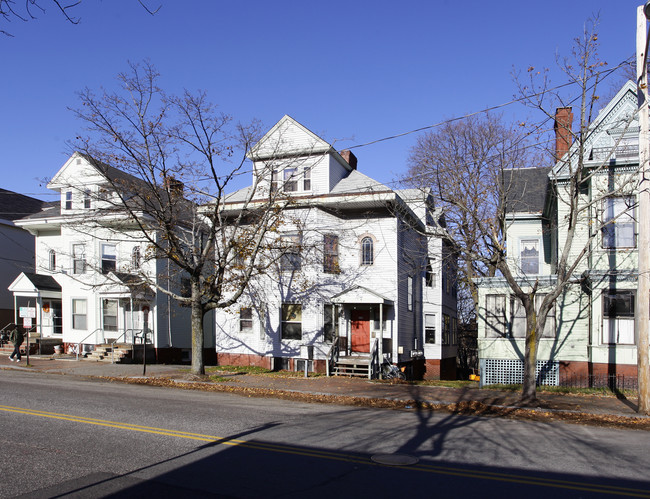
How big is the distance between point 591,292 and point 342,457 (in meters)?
14.7

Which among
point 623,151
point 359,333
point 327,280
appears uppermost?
point 623,151

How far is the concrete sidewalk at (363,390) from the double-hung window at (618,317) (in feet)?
11.3

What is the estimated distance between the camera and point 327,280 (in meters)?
24.7

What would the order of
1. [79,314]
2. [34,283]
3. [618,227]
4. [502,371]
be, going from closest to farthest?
[618,227]
[502,371]
[34,283]
[79,314]

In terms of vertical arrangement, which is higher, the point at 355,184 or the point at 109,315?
the point at 355,184

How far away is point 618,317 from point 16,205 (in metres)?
33.3

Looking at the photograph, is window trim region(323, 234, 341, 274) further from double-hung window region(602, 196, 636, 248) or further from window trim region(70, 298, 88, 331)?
window trim region(70, 298, 88, 331)

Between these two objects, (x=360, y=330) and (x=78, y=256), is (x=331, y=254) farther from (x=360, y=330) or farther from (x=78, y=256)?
Answer: (x=78, y=256)

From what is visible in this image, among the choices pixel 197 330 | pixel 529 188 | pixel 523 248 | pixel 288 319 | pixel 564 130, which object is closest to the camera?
pixel 197 330

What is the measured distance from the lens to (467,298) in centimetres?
4791

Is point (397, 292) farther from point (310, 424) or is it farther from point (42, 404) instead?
point (42, 404)

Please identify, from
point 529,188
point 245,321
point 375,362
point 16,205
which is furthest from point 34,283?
point 529,188

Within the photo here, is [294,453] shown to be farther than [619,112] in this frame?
No

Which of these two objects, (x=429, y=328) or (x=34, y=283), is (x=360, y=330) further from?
(x=34, y=283)
